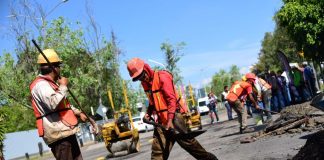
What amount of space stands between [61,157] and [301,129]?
748 cm

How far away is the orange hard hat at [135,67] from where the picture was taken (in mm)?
6926

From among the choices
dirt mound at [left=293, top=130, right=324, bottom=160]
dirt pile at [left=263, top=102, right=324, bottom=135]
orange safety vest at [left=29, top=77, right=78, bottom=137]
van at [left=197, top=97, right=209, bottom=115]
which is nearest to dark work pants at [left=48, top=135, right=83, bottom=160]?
orange safety vest at [left=29, top=77, right=78, bottom=137]

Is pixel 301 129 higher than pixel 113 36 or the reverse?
the reverse

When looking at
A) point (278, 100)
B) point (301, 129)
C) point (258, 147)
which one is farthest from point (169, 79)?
point (278, 100)

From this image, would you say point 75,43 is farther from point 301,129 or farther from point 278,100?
point 301,129

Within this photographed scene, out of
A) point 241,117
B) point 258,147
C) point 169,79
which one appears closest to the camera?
point 169,79

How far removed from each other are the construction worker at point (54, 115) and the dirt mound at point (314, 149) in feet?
9.22

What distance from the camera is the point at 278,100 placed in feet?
72.8

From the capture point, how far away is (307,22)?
1350 inches

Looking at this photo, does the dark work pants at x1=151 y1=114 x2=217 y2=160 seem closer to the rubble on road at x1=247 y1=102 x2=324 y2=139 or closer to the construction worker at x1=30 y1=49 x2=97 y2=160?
the construction worker at x1=30 y1=49 x2=97 y2=160

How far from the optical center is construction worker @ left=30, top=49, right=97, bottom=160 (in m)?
A: 5.69

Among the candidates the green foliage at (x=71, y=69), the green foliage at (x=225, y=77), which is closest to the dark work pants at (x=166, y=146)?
the green foliage at (x=71, y=69)

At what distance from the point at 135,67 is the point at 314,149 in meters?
2.38

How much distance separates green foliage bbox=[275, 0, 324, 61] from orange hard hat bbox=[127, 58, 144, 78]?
91.8 ft
